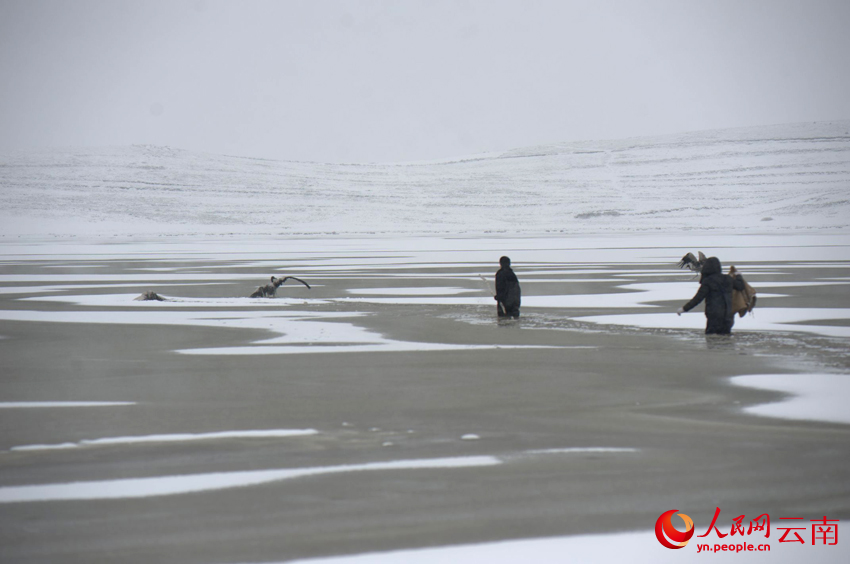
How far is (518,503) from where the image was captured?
671cm

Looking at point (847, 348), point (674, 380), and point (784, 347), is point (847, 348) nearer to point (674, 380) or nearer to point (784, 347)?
point (784, 347)

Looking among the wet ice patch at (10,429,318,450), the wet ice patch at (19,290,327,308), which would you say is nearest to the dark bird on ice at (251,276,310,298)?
the wet ice patch at (19,290,327,308)

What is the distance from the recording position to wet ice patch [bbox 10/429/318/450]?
27.6 feet

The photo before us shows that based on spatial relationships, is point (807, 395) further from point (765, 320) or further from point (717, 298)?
point (765, 320)

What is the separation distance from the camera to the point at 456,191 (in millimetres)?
116625

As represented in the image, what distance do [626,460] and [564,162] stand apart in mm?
126972

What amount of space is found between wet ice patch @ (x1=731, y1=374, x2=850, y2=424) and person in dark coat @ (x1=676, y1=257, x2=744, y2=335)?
383cm

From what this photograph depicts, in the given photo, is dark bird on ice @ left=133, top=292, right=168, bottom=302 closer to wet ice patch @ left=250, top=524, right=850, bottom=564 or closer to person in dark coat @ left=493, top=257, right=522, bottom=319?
person in dark coat @ left=493, top=257, right=522, bottom=319

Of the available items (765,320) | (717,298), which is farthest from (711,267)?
(765,320)

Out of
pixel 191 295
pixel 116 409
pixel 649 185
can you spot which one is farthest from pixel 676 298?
pixel 649 185

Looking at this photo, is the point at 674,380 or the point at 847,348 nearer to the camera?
the point at 674,380

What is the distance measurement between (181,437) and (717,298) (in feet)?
29.4

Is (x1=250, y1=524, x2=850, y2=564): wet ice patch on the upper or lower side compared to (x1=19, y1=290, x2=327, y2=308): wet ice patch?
lower

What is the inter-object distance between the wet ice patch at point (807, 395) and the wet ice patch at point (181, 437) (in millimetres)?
3898
